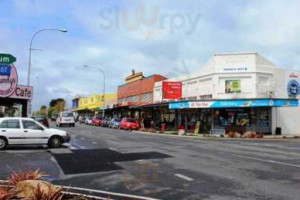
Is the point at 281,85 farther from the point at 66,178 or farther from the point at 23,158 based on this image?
the point at 66,178

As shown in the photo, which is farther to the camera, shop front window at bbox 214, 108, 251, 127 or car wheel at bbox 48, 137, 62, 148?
shop front window at bbox 214, 108, 251, 127

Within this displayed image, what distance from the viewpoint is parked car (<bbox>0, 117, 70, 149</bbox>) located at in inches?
876

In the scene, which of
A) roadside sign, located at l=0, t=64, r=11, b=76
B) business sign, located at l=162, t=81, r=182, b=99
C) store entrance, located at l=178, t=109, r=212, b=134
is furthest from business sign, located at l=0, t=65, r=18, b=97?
business sign, located at l=162, t=81, r=182, b=99

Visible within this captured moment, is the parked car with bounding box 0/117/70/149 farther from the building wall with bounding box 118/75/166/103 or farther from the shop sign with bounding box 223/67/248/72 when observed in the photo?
the building wall with bounding box 118/75/166/103

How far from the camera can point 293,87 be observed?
46688 millimetres

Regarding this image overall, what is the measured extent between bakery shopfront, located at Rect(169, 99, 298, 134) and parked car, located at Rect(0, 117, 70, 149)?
23932 mm

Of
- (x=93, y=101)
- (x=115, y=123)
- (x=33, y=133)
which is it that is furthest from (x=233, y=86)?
(x=93, y=101)

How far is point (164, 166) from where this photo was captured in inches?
614

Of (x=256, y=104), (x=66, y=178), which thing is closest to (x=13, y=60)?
(x=66, y=178)

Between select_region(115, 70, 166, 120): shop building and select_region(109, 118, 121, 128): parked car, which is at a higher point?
select_region(115, 70, 166, 120): shop building

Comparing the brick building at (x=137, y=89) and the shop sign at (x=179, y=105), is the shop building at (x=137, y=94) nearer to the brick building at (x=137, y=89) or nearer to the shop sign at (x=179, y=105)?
the brick building at (x=137, y=89)

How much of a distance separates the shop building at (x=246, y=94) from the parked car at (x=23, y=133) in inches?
953

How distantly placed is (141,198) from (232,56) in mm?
37666

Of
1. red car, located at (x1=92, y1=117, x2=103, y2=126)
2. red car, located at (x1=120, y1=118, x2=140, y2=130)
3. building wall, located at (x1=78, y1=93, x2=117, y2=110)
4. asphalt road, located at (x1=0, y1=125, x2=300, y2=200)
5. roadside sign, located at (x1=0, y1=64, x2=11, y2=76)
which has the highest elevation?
building wall, located at (x1=78, y1=93, x2=117, y2=110)
